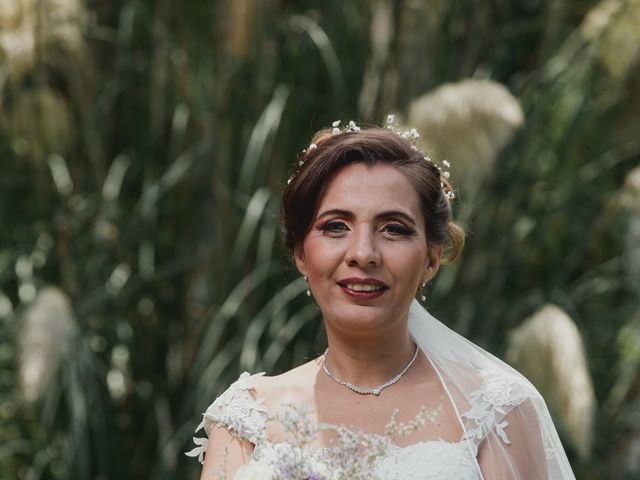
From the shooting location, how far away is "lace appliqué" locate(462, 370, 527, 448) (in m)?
2.45

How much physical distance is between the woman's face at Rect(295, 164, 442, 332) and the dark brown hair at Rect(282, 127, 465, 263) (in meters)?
0.02

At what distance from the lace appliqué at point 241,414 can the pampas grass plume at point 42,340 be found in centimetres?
182

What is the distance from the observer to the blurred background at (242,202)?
4.81 metres

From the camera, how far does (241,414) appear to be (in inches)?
101

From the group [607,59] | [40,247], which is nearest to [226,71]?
[40,247]

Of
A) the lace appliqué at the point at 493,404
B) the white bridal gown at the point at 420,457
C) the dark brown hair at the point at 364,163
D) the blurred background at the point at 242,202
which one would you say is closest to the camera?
the white bridal gown at the point at 420,457

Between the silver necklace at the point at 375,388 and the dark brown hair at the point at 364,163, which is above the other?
the dark brown hair at the point at 364,163

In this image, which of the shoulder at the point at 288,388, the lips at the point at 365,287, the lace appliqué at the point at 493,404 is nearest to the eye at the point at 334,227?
the lips at the point at 365,287

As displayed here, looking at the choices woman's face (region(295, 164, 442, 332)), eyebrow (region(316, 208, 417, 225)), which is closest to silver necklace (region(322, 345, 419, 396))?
woman's face (region(295, 164, 442, 332))

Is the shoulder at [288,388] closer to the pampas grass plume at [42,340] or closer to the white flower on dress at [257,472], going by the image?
the white flower on dress at [257,472]

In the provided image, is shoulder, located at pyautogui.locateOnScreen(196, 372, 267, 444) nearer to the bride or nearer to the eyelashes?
the bride

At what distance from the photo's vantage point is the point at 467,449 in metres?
2.41

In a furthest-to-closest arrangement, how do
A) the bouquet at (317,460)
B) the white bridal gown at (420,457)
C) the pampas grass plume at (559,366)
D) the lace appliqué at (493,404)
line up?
the pampas grass plume at (559,366), the lace appliqué at (493,404), the white bridal gown at (420,457), the bouquet at (317,460)

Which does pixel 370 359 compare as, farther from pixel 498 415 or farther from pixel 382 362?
pixel 498 415
